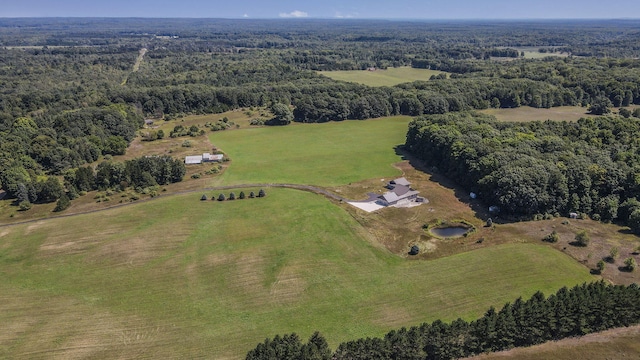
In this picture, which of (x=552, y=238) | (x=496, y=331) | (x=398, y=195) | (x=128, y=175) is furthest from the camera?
(x=128, y=175)

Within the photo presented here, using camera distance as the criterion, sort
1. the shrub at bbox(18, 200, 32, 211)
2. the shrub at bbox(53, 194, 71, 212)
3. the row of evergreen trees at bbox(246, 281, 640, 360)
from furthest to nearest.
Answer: the shrub at bbox(18, 200, 32, 211) < the shrub at bbox(53, 194, 71, 212) < the row of evergreen trees at bbox(246, 281, 640, 360)

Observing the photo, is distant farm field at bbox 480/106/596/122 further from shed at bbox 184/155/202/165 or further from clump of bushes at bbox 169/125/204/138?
clump of bushes at bbox 169/125/204/138

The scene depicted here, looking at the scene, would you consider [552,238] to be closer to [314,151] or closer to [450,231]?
[450,231]

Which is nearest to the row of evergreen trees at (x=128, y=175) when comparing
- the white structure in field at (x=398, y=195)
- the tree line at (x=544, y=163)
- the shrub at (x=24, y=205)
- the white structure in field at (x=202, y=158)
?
the shrub at (x=24, y=205)

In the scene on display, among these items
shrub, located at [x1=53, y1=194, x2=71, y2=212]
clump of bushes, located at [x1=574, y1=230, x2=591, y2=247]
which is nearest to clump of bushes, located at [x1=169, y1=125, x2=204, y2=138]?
shrub, located at [x1=53, y1=194, x2=71, y2=212]

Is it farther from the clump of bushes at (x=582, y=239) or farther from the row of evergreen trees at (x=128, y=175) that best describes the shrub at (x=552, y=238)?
the row of evergreen trees at (x=128, y=175)

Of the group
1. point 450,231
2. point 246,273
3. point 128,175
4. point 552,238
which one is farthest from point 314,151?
point 552,238
